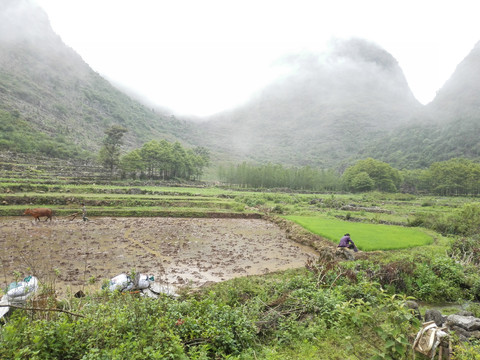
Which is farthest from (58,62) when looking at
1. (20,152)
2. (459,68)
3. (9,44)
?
(459,68)

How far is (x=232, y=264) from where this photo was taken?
1348 centimetres

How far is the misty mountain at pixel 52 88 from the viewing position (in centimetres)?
10156

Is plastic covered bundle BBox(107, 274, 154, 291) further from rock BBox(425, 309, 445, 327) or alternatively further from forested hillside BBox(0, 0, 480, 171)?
forested hillside BBox(0, 0, 480, 171)

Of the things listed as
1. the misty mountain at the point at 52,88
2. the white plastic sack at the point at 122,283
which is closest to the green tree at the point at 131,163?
the misty mountain at the point at 52,88

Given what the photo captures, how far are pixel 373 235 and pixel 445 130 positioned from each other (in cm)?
16145

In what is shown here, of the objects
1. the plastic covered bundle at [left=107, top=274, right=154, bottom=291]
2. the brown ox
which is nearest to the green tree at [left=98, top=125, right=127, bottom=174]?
the brown ox

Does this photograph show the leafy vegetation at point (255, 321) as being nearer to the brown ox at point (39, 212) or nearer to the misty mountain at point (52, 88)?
the brown ox at point (39, 212)

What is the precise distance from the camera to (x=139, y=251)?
14.6 m

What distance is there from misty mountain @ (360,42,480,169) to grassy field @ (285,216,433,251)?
125095 millimetres

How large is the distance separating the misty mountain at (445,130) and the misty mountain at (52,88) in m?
150

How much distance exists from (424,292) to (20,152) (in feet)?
265

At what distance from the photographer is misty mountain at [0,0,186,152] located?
102 meters

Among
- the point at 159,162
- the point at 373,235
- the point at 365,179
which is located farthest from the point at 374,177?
the point at 373,235

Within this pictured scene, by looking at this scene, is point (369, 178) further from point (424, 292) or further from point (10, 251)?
point (10, 251)
